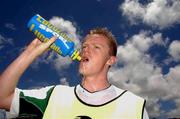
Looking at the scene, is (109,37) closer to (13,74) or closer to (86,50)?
(86,50)

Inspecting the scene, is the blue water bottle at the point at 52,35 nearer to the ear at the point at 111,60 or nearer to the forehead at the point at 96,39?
the forehead at the point at 96,39

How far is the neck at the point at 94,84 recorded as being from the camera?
14.1 feet

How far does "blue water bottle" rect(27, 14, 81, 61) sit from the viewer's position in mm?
4988

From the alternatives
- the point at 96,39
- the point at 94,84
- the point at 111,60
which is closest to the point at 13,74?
the point at 94,84

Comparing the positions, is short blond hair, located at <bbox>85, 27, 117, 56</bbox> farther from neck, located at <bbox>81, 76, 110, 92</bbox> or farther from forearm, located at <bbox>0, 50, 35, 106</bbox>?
forearm, located at <bbox>0, 50, 35, 106</bbox>

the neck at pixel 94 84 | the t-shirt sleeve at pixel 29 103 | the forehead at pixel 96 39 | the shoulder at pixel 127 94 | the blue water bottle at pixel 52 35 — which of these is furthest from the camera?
the blue water bottle at pixel 52 35

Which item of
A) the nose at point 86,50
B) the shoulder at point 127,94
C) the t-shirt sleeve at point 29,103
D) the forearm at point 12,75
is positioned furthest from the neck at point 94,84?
the forearm at point 12,75

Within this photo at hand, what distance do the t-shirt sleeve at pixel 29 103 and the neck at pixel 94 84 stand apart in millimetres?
504

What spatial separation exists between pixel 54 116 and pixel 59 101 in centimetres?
21

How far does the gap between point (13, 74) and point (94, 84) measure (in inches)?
47.7

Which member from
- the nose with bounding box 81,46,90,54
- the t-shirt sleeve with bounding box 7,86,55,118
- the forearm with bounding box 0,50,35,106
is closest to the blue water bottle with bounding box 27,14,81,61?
the nose with bounding box 81,46,90,54

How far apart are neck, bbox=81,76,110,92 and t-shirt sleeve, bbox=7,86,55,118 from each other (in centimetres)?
50

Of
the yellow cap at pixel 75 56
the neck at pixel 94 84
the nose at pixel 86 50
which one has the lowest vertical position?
the neck at pixel 94 84

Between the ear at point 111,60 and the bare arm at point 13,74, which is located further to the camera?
the ear at point 111,60
